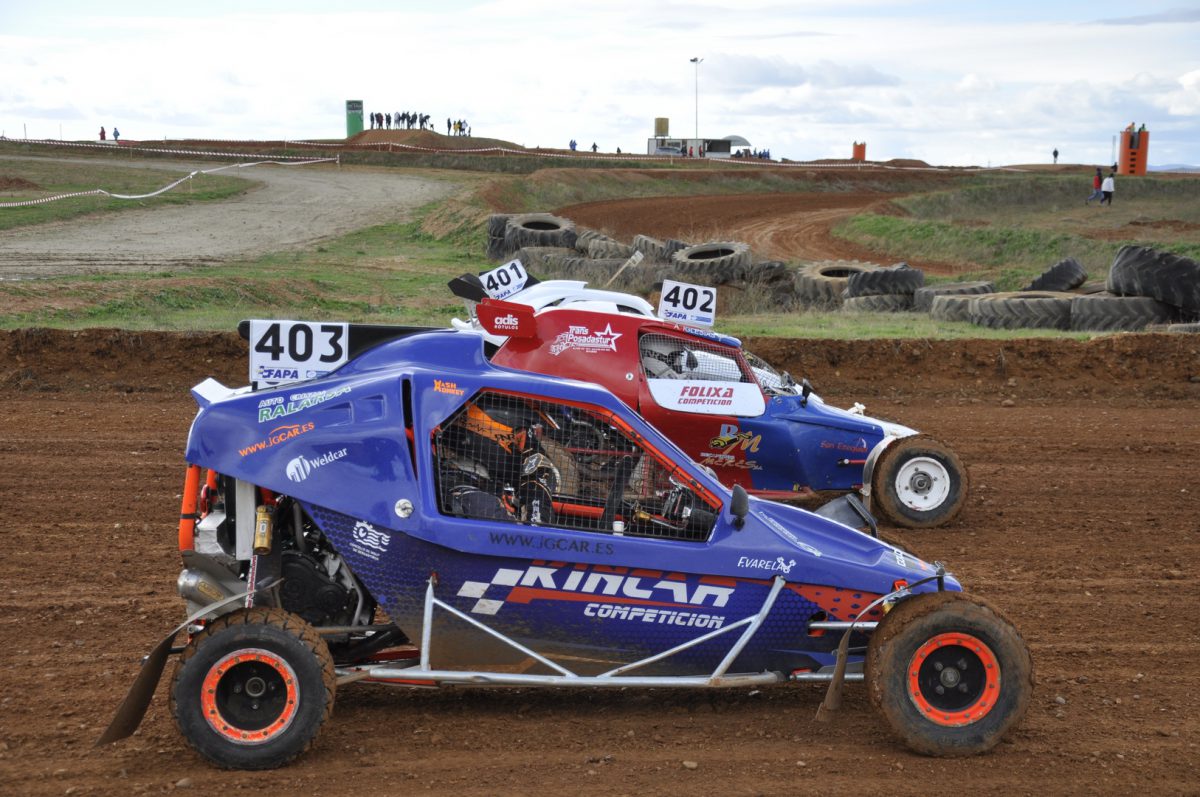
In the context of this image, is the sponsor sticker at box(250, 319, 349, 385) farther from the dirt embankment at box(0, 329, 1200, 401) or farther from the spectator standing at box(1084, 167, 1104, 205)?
the spectator standing at box(1084, 167, 1104, 205)

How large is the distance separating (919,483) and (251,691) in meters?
6.32

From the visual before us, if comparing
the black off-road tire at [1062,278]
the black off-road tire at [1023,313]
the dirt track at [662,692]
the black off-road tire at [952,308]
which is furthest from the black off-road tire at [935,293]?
the dirt track at [662,692]

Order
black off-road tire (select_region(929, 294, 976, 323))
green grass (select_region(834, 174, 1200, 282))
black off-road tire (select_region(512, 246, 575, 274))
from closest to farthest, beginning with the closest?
black off-road tire (select_region(929, 294, 976, 323))
black off-road tire (select_region(512, 246, 575, 274))
green grass (select_region(834, 174, 1200, 282))

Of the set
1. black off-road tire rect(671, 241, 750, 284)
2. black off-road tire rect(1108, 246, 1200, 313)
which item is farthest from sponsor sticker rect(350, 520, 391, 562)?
black off-road tire rect(671, 241, 750, 284)

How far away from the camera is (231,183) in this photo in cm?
4416

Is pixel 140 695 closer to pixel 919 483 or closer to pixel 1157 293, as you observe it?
pixel 919 483

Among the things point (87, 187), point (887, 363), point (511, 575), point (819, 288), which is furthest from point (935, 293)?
point (87, 187)

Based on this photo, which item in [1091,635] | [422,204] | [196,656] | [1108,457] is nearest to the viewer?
[196,656]

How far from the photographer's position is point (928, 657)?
18.2ft

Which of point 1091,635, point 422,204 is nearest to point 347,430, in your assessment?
point 1091,635

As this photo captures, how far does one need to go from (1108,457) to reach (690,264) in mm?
12145

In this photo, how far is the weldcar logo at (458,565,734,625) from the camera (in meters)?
5.53

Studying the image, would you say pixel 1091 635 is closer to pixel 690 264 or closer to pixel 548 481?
pixel 548 481

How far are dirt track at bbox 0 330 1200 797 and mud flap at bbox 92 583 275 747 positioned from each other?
0.16 m
